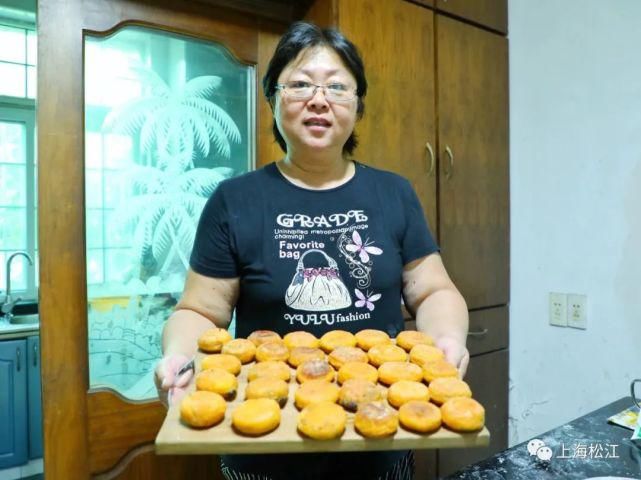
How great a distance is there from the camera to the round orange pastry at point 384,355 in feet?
2.38

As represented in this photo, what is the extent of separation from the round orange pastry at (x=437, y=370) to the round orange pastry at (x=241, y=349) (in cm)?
28

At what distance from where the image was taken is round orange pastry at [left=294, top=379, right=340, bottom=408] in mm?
609

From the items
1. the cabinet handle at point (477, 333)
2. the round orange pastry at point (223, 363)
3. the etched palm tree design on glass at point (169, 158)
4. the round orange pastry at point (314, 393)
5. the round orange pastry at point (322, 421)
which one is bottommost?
the cabinet handle at point (477, 333)

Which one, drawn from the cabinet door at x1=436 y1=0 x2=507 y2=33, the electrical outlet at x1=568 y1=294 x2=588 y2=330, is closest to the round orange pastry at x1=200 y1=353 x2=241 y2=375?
the electrical outlet at x1=568 y1=294 x2=588 y2=330

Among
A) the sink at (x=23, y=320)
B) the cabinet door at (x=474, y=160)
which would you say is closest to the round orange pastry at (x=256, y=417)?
the cabinet door at (x=474, y=160)

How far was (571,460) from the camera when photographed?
790 mm

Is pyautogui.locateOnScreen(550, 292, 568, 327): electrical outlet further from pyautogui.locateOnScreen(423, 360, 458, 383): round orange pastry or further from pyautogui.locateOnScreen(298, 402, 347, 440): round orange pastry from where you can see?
pyautogui.locateOnScreen(298, 402, 347, 440): round orange pastry

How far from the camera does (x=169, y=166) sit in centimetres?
129

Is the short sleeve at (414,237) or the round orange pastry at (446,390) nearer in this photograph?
the round orange pastry at (446,390)

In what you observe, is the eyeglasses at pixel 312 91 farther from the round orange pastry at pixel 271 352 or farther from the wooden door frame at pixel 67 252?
the wooden door frame at pixel 67 252

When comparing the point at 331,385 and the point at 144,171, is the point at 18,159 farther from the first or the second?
the point at 331,385

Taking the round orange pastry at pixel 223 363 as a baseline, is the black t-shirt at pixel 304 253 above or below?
above

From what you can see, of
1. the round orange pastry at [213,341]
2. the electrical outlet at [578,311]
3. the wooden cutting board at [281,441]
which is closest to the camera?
the wooden cutting board at [281,441]

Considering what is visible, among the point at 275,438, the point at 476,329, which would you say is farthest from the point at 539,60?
the point at 275,438
